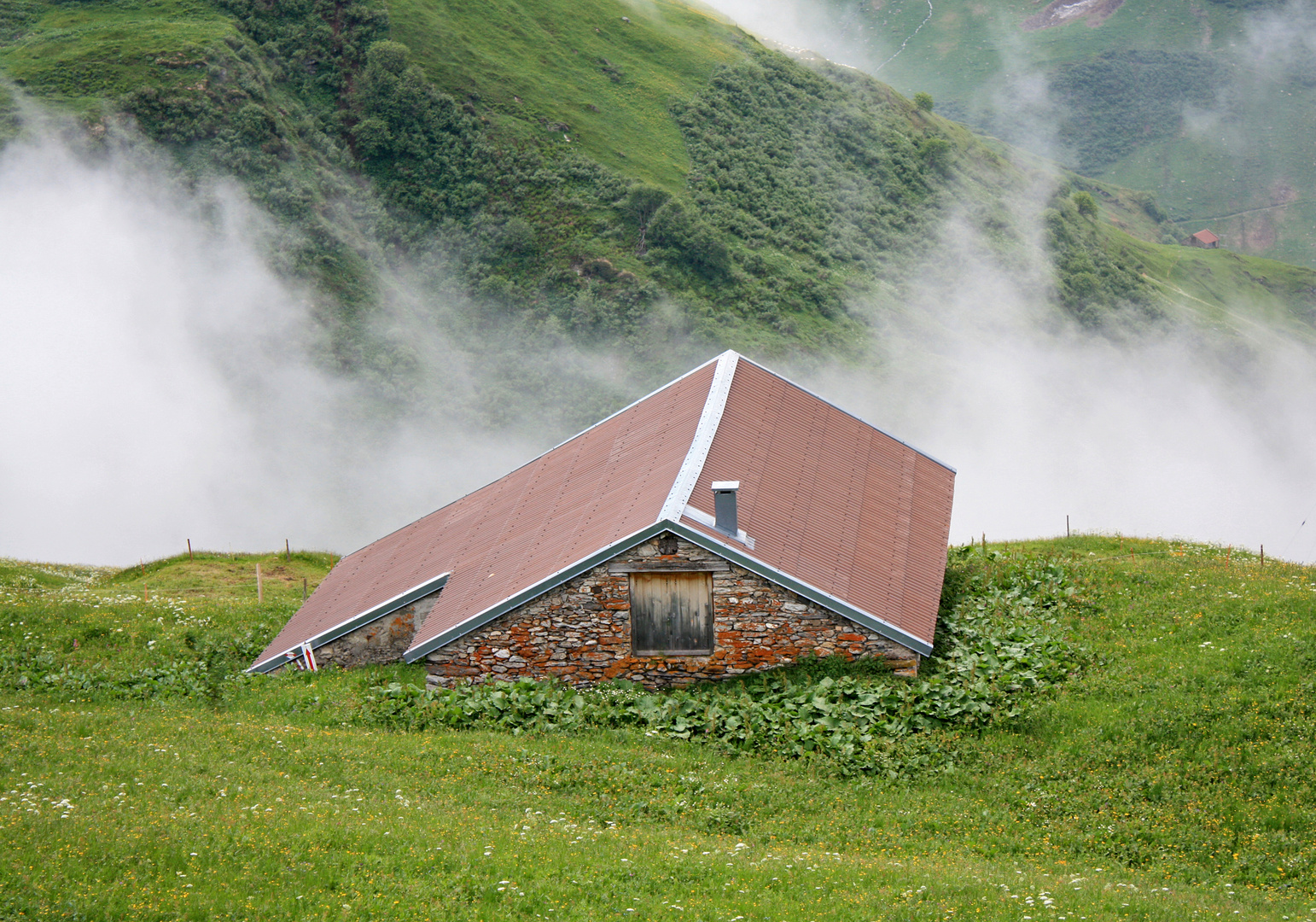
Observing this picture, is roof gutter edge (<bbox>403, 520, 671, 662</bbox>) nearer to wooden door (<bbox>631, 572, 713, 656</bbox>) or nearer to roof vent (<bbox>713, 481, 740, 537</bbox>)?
wooden door (<bbox>631, 572, 713, 656</bbox>)

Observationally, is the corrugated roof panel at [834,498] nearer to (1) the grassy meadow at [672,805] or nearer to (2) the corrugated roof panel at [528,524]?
(2) the corrugated roof panel at [528,524]

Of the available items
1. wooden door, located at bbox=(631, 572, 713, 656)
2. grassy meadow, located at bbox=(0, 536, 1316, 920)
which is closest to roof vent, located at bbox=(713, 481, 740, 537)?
wooden door, located at bbox=(631, 572, 713, 656)

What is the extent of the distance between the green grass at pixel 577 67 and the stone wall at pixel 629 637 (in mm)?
77428

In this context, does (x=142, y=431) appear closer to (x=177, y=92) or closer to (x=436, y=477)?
(x=436, y=477)

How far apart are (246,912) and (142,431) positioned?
67512 millimetres

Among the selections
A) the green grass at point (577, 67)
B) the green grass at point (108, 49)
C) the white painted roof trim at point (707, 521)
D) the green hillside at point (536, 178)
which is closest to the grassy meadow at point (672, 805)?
the white painted roof trim at point (707, 521)

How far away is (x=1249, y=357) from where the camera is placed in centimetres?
11856

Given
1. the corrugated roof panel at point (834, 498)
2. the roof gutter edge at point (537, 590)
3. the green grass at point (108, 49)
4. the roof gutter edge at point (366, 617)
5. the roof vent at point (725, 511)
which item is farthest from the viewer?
the green grass at point (108, 49)

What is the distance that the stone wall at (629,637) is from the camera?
19844 mm

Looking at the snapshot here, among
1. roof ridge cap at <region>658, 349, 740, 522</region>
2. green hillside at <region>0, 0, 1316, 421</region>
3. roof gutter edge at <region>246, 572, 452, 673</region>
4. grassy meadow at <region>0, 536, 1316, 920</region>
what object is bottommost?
grassy meadow at <region>0, 536, 1316, 920</region>

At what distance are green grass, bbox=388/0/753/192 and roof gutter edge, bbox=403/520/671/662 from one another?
77423 mm

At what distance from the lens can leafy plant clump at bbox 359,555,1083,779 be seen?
17.6m

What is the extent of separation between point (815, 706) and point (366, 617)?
10.8m

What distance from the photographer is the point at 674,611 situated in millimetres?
20047
